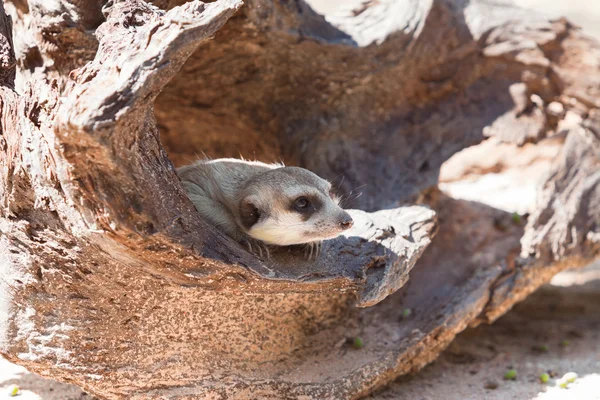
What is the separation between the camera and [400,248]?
4020 mm

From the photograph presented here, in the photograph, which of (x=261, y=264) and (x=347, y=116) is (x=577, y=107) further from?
(x=261, y=264)

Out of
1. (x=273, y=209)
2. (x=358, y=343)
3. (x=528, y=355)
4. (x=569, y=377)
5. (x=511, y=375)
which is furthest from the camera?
(x=528, y=355)

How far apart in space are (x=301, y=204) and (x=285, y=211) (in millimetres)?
105

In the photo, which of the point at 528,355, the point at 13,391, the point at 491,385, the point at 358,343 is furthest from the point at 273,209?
the point at 528,355

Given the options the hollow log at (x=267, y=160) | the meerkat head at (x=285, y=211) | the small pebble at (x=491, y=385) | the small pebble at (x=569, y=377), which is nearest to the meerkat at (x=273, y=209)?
the meerkat head at (x=285, y=211)

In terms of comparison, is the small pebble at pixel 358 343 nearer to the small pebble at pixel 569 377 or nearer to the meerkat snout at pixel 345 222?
the meerkat snout at pixel 345 222

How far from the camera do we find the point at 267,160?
230 inches

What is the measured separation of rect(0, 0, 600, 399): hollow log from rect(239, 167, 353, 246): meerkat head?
0.18 m

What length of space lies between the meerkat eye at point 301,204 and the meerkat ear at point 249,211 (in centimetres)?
24

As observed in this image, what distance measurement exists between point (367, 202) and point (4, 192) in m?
2.93

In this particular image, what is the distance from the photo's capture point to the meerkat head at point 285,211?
11.9ft

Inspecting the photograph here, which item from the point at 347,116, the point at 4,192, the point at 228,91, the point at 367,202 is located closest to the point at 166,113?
the point at 228,91

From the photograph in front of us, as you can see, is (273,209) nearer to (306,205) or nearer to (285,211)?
(285,211)

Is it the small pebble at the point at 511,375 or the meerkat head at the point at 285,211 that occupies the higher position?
the meerkat head at the point at 285,211
